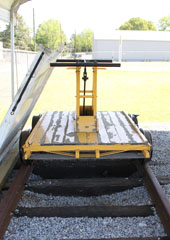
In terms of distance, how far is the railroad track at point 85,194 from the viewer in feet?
11.5

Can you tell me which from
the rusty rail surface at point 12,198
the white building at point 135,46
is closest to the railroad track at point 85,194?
the rusty rail surface at point 12,198

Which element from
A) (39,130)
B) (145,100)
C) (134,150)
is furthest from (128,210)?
(145,100)

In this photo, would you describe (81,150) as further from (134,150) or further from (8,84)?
(8,84)

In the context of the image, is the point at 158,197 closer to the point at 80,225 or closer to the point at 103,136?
the point at 80,225

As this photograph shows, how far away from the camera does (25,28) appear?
6681 centimetres

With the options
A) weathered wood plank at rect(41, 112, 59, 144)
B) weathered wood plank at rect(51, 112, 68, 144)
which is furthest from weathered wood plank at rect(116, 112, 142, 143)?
weathered wood plank at rect(41, 112, 59, 144)

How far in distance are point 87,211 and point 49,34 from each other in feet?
256

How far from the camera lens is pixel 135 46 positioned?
189 feet

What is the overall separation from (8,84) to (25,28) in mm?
59816

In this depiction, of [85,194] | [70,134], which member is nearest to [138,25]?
[70,134]

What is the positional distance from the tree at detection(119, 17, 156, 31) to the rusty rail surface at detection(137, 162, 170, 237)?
108 m

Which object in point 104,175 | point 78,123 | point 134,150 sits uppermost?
point 78,123

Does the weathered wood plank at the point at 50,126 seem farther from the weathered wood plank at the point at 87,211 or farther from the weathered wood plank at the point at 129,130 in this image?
the weathered wood plank at the point at 129,130

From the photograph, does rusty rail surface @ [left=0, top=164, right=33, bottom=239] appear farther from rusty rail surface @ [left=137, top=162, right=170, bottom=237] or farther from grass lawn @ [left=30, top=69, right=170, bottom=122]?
grass lawn @ [left=30, top=69, right=170, bottom=122]
